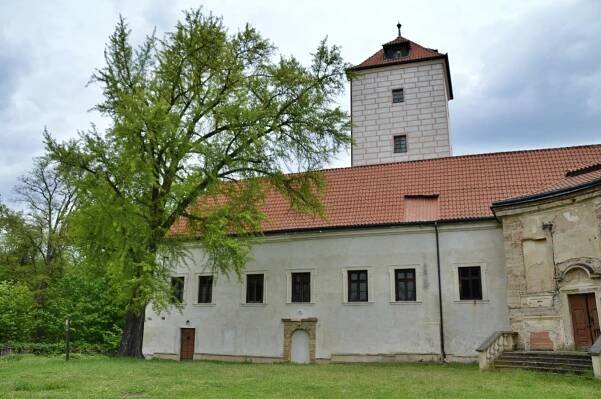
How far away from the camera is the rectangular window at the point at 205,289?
23892mm

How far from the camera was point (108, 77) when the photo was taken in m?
17.5

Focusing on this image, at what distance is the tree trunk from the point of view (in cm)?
1895

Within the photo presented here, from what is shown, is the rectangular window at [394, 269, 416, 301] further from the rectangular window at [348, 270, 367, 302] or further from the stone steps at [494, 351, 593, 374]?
the stone steps at [494, 351, 593, 374]

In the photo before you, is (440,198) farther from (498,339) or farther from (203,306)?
(203,306)

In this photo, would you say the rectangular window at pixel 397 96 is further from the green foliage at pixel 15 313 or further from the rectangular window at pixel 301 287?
the green foliage at pixel 15 313

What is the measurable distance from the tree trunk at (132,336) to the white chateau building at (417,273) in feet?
9.74

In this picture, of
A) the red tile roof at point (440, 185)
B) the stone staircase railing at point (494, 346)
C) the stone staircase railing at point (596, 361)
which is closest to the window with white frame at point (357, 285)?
the red tile roof at point (440, 185)

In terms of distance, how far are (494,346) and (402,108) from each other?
15.6 metres

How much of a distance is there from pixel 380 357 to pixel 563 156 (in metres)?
11.5

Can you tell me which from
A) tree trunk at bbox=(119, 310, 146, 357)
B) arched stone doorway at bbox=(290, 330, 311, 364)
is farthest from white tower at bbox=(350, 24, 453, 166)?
tree trunk at bbox=(119, 310, 146, 357)

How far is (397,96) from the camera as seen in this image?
1130 inches

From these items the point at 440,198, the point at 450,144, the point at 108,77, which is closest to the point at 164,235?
the point at 108,77

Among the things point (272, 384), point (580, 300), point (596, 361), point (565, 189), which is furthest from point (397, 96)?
point (272, 384)

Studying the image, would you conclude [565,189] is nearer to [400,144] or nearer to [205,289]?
[400,144]
